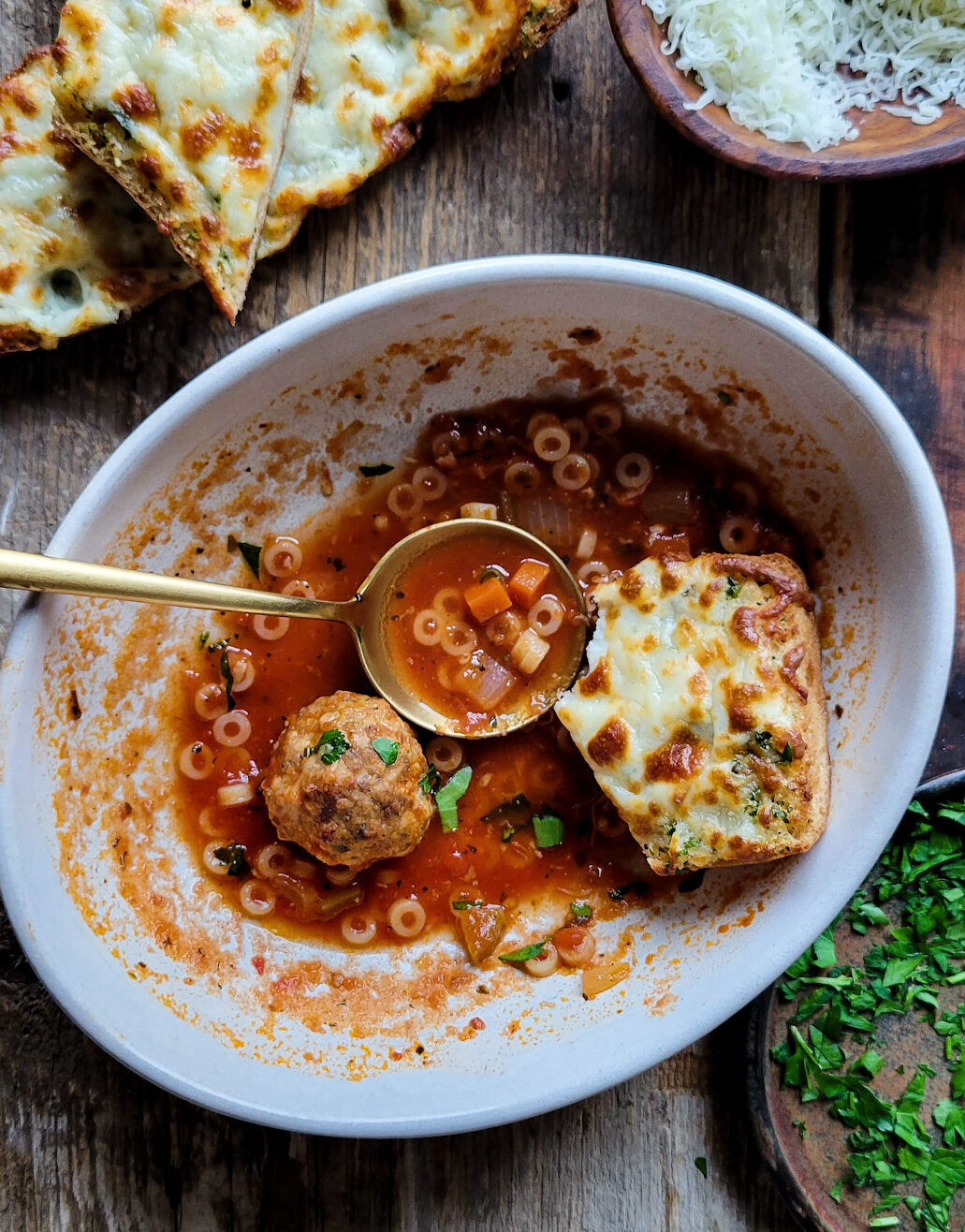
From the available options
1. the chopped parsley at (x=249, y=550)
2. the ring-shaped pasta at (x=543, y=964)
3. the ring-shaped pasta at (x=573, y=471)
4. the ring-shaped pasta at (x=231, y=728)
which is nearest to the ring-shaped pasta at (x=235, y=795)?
the ring-shaped pasta at (x=231, y=728)

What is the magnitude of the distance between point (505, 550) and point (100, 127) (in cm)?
167

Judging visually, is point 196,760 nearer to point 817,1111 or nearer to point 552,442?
point 552,442

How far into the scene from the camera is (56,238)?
3.03 metres

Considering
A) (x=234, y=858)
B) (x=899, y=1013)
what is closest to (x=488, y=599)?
(x=234, y=858)

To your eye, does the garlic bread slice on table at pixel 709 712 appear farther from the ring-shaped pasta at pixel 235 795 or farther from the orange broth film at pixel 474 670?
the ring-shaped pasta at pixel 235 795

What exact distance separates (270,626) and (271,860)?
29.9 inches

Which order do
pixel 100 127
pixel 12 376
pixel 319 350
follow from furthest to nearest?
pixel 12 376, pixel 319 350, pixel 100 127

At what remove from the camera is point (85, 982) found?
→ 2.93 metres

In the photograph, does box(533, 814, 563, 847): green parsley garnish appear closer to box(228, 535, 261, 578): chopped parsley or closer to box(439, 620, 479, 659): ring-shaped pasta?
box(439, 620, 479, 659): ring-shaped pasta

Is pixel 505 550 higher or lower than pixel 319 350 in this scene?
lower

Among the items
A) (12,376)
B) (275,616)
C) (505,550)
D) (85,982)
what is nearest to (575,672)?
(505,550)

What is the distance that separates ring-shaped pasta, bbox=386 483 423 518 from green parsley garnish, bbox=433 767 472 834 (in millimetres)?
873

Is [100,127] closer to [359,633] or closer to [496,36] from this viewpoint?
[496,36]

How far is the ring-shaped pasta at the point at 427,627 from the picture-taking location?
3.32 m
